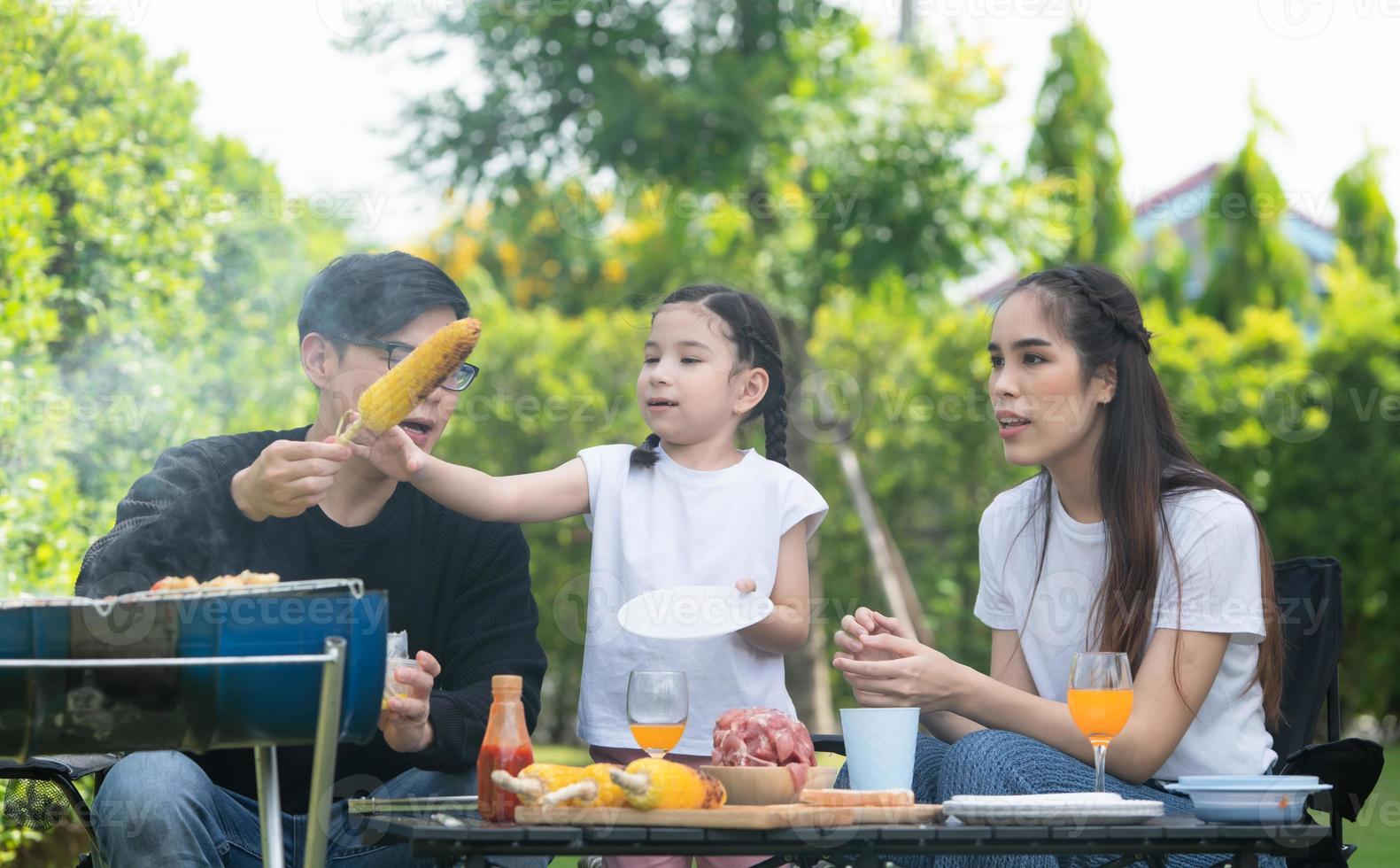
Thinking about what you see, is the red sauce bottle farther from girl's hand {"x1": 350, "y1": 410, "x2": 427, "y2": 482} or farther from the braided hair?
the braided hair

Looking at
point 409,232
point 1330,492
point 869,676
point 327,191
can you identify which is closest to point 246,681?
point 869,676

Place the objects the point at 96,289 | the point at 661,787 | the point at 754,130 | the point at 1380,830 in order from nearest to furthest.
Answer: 1. the point at 661,787
2. the point at 96,289
3. the point at 1380,830
4. the point at 754,130

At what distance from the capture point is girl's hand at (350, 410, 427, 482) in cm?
281

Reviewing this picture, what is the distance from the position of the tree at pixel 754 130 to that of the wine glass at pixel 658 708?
502cm

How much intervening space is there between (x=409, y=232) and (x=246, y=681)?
66.6ft

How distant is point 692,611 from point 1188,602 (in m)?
1.02

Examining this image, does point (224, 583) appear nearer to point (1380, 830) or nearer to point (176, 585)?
point (176, 585)

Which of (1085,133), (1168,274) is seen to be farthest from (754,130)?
(1168,274)

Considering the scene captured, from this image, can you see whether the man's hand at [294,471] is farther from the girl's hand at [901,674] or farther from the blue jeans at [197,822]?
the girl's hand at [901,674]

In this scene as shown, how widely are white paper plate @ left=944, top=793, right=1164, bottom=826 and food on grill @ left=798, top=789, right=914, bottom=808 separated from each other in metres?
0.11

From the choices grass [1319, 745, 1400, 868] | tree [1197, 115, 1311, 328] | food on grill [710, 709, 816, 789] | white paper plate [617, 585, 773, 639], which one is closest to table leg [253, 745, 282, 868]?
food on grill [710, 709, 816, 789]

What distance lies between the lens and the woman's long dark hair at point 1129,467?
9.31ft

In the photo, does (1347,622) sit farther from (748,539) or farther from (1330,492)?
(748,539)

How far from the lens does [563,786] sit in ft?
7.14
